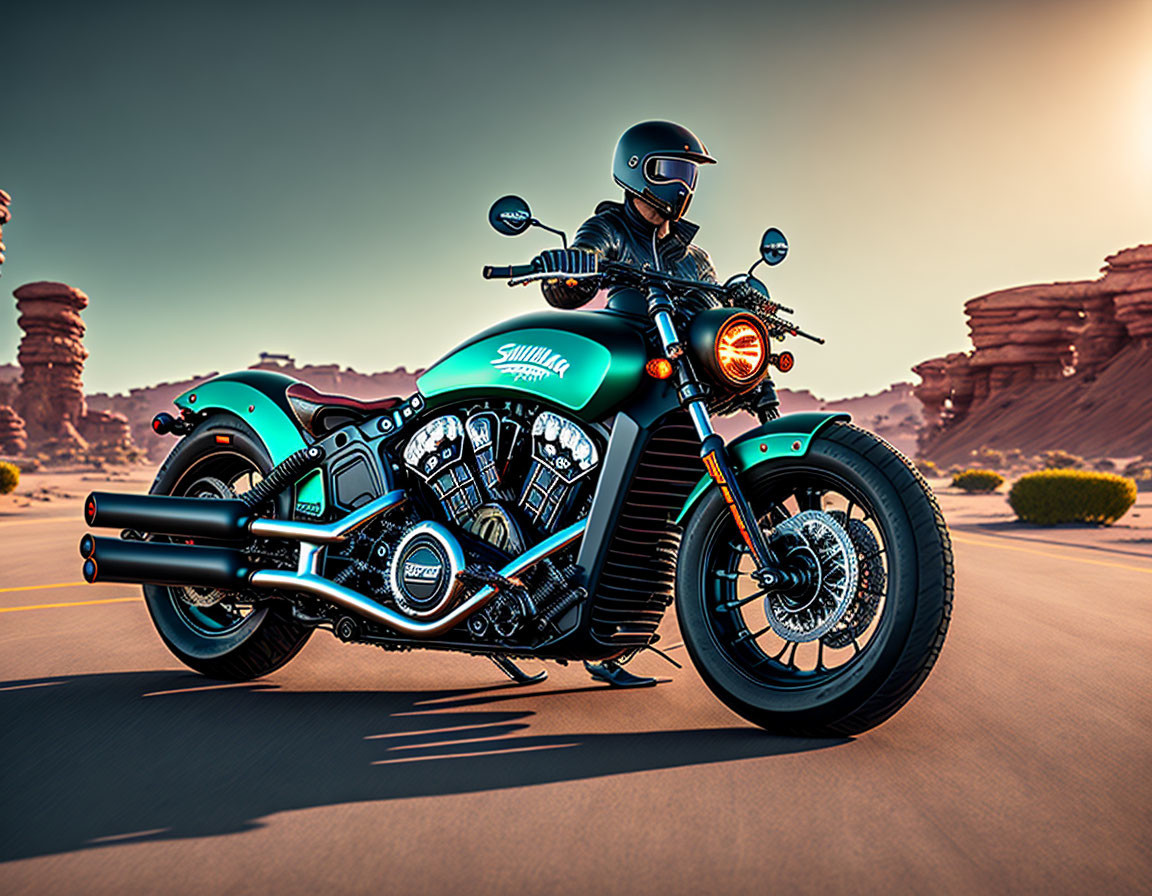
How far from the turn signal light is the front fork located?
0.14m

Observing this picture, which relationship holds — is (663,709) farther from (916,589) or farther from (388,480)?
(388,480)

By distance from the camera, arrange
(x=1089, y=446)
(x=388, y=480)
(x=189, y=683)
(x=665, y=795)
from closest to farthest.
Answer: (x=665, y=795) → (x=388, y=480) → (x=189, y=683) → (x=1089, y=446)

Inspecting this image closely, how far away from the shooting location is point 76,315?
112812 mm

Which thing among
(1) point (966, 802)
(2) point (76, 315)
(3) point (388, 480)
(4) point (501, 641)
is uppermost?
(2) point (76, 315)

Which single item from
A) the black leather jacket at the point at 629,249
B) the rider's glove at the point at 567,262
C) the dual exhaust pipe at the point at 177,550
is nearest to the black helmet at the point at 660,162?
the black leather jacket at the point at 629,249

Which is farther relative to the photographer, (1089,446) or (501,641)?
(1089,446)

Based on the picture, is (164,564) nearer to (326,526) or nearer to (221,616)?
(221,616)

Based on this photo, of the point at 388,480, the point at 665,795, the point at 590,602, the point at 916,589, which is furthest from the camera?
the point at 388,480

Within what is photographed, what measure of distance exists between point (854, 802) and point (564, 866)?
0.96m

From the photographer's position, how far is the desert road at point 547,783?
2395mm

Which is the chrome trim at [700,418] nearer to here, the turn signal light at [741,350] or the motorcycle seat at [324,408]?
the turn signal light at [741,350]

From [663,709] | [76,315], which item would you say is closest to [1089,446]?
[663,709]

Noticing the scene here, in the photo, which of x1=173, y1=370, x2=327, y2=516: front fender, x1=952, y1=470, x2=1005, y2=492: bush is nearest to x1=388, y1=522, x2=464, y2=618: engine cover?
x1=173, y1=370, x2=327, y2=516: front fender

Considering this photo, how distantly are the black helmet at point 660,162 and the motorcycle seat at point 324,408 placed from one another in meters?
1.51
